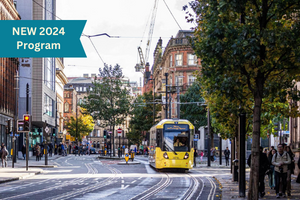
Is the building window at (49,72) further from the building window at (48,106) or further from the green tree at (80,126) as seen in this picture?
the green tree at (80,126)

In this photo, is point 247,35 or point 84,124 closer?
point 247,35

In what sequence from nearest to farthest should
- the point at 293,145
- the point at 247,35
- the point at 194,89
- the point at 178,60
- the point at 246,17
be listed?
the point at 247,35 → the point at 246,17 → the point at 293,145 → the point at 194,89 → the point at 178,60

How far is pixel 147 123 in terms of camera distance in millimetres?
85938

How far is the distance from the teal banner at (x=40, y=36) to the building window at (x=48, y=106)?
53.7 meters

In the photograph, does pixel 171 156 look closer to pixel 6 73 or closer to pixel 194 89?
pixel 6 73

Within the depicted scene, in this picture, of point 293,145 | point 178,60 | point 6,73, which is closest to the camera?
point 293,145

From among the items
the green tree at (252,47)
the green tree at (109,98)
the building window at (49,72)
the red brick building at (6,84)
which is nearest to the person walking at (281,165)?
the green tree at (252,47)

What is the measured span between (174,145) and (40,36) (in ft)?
59.8

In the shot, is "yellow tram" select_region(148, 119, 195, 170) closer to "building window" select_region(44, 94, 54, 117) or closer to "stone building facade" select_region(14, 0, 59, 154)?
"stone building facade" select_region(14, 0, 59, 154)

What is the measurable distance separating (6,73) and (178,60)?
3156 centimetres

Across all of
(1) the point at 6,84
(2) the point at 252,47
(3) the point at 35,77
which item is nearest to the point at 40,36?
(2) the point at 252,47

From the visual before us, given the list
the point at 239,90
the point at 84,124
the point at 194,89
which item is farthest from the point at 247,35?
the point at 84,124

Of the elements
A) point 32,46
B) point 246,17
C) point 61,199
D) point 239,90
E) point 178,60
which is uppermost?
point 178,60

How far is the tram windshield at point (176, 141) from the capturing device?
31984 mm
